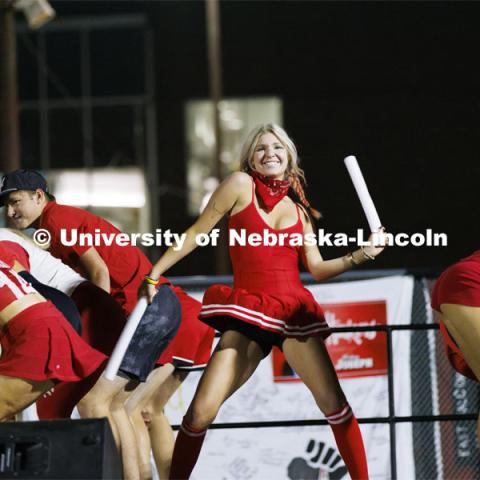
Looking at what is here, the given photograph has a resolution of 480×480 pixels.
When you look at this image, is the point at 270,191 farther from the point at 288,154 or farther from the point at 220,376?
the point at 220,376

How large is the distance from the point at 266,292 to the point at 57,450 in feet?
4.02

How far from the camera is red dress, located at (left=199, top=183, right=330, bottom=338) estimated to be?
4664 millimetres

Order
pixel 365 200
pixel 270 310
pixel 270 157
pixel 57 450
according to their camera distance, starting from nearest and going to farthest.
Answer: pixel 57 450 → pixel 365 200 → pixel 270 310 → pixel 270 157

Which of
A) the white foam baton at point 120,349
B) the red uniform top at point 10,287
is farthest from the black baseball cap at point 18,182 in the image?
the white foam baton at point 120,349

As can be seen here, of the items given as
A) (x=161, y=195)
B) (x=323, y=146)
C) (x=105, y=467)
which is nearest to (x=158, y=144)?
(x=161, y=195)

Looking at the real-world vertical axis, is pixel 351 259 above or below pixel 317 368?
above

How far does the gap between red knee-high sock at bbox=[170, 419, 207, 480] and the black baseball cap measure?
1.25m

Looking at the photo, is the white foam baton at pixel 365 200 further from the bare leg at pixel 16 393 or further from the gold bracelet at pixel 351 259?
the bare leg at pixel 16 393

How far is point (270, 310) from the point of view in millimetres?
4652

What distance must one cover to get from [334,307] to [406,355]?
552 millimetres

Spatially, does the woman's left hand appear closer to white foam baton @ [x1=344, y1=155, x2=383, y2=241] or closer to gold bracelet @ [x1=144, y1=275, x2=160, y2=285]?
white foam baton @ [x1=344, y1=155, x2=383, y2=241]

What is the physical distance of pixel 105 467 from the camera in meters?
3.91

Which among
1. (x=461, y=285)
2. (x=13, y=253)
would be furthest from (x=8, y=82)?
(x=461, y=285)

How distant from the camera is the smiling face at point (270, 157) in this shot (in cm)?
475
